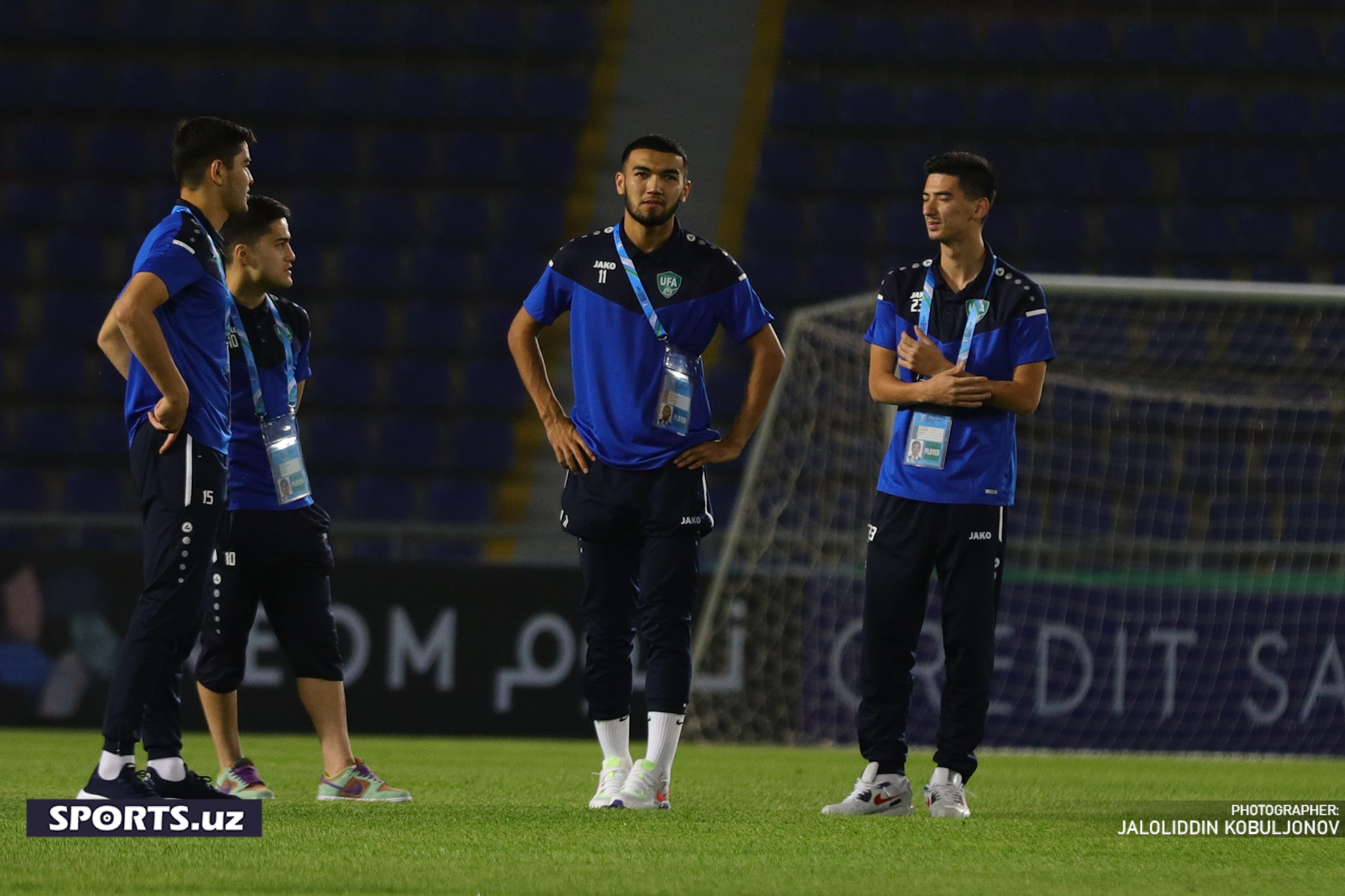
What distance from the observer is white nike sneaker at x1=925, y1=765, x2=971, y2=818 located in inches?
187

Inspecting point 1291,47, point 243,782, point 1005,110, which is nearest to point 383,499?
point 1005,110

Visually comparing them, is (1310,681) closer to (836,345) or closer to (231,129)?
(836,345)

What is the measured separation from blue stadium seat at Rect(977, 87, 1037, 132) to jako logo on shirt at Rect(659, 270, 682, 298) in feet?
30.7

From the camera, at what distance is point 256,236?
5.09 metres

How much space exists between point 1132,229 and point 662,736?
944cm

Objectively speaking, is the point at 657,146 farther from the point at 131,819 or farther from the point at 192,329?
the point at 131,819

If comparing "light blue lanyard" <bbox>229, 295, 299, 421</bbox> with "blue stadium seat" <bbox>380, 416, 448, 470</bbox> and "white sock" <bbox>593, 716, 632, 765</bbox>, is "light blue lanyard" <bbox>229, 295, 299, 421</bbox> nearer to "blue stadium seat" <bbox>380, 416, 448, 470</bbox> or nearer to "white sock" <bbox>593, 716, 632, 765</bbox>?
"white sock" <bbox>593, 716, 632, 765</bbox>

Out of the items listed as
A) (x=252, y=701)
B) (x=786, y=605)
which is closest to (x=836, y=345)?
(x=786, y=605)

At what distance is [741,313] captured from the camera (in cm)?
495

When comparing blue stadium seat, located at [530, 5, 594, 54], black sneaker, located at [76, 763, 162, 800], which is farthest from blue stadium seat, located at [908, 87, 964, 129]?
black sneaker, located at [76, 763, 162, 800]

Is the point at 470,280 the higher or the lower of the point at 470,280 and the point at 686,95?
the lower

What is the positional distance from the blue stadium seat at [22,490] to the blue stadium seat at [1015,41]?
7841 mm

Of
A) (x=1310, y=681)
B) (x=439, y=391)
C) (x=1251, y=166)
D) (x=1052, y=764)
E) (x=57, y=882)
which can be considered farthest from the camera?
(x=1251, y=166)

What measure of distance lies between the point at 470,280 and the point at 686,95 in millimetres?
2670
